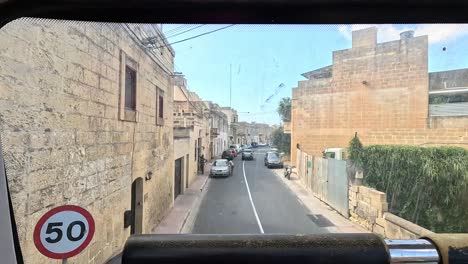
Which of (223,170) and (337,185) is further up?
(337,185)

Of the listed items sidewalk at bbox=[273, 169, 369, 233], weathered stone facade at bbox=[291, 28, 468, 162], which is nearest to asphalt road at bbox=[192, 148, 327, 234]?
sidewalk at bbox=[273, 169, 369, 233]

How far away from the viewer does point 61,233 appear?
125 centimetres

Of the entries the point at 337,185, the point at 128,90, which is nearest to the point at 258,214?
the point at 337,185

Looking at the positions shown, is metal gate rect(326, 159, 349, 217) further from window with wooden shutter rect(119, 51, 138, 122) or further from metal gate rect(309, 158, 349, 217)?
window with wooden shutter rect(119, 51, 138, 122)

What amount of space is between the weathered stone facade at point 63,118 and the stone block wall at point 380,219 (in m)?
1.20

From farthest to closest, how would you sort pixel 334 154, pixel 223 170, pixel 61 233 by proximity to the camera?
pixel 223 170 → pixel 334 154 → pixel 61 233

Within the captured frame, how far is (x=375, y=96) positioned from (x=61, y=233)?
5.10 feet

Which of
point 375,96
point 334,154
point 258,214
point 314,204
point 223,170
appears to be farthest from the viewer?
point 223,170

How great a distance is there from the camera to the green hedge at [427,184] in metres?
1.64

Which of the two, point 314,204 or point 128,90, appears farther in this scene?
point 128,90

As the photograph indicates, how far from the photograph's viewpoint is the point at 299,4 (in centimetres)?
106

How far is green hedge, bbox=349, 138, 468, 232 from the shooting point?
1641 mm

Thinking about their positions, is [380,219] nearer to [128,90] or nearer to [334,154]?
[334,154]


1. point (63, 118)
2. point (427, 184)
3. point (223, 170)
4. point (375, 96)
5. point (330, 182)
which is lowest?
point (223, 170)
